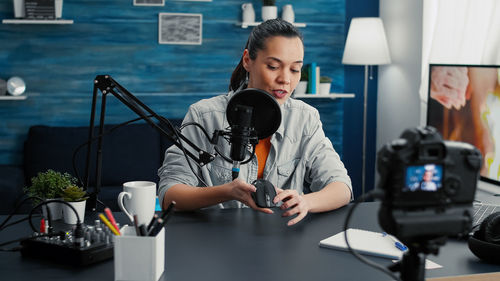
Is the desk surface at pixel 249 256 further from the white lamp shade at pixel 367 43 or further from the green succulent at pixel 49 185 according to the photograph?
the white lamp shade at pixel 367 43

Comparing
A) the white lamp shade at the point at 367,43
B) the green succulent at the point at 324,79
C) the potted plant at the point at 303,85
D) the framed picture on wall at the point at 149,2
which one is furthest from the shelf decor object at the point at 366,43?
the framed picture on wall at the point at 149,2

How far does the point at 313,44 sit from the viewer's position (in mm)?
4531

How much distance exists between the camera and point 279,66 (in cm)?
196

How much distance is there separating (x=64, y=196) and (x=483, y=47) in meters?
2.64

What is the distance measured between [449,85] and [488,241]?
2.20m

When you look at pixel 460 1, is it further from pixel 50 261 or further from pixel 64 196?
pixel 50 261

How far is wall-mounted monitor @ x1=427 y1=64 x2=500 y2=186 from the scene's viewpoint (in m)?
2.96

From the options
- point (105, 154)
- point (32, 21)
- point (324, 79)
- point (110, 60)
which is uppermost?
point (32, 21)

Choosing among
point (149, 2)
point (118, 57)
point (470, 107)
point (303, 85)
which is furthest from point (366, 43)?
point (118, 57)

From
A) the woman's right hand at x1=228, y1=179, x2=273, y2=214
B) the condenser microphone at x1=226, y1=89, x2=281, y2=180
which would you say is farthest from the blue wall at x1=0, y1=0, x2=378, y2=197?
the condenser microphone at x1=226, y1=89, x2=281, y2=180

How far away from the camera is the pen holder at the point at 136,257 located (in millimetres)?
1211

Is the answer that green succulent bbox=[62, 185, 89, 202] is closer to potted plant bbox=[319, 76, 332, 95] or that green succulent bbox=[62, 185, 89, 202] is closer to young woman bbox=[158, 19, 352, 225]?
young woman bbox=[158, 19, 352, 225]

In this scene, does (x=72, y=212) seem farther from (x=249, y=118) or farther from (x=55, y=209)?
(x=249, y=118)

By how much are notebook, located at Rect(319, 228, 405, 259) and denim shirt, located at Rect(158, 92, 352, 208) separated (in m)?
0.46
